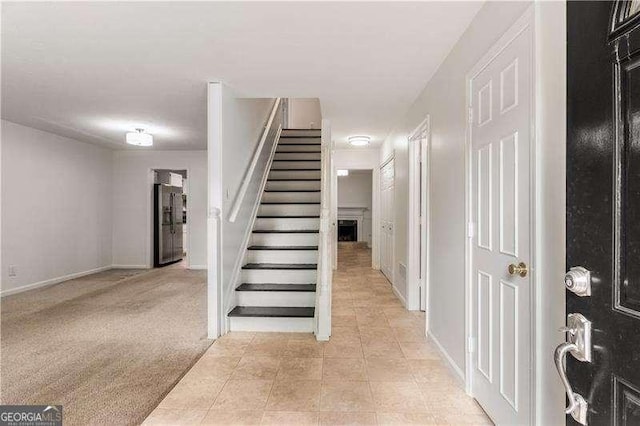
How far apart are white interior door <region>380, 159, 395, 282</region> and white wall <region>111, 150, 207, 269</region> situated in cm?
363

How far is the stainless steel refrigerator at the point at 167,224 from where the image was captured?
6820mm

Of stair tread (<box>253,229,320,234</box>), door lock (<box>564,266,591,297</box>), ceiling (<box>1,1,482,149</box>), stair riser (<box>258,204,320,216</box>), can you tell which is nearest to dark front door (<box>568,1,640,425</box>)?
door lock (<box>564,266,591,297</box>)

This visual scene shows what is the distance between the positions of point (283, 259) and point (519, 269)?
2.77 metres

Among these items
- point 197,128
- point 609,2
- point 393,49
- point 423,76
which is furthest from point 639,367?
point 197,128

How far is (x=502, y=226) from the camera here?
1.65 m

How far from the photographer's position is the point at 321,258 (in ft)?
9.91

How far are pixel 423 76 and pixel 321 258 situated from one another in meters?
1.91

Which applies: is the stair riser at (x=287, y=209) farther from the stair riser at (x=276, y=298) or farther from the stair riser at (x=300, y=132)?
the stair riser at (x=300, y=132)

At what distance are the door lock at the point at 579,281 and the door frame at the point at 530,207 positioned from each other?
711mm

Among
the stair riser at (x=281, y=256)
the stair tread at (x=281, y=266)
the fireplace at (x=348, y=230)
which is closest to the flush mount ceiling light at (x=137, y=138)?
the stair riser at (x=281, y=256)

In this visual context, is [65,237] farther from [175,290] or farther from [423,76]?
[423,76]

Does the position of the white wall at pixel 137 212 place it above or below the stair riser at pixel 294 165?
below

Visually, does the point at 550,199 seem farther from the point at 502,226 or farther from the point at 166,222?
the point at 166,222

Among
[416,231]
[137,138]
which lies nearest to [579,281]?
[416,231]
